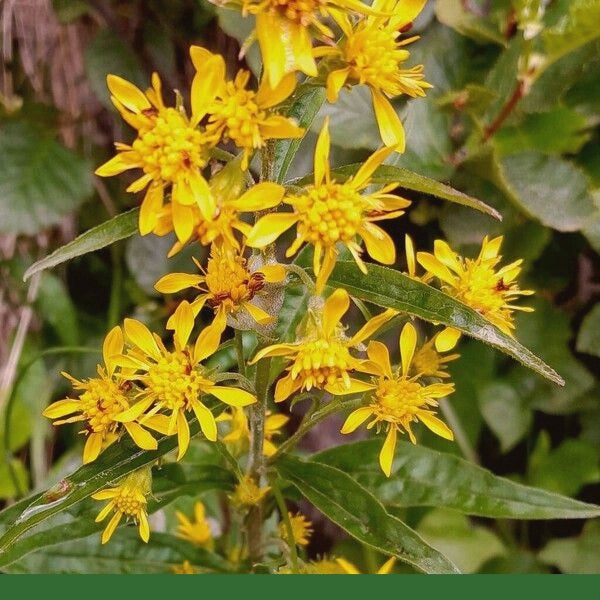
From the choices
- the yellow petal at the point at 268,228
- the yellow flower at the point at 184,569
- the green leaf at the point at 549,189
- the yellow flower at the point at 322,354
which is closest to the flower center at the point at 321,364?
the yellow flower at the point at 322,354

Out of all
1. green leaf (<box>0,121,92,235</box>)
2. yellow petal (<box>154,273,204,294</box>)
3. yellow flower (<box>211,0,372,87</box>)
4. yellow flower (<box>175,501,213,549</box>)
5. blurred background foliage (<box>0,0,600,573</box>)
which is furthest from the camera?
green leaf (<box>0,121,92,235</box>)

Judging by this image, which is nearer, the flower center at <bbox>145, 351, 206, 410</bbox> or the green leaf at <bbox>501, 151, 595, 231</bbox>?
the flower center at <bbox>145, 351, 206, 410</bbox>

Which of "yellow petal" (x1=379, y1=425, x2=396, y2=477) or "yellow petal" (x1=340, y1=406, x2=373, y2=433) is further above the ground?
"yellow petal" (x1=340, y1=406, x2=373, y2=433)

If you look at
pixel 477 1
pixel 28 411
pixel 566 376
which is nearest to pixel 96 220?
pixel 28 411

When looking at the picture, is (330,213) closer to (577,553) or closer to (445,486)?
(445,486)

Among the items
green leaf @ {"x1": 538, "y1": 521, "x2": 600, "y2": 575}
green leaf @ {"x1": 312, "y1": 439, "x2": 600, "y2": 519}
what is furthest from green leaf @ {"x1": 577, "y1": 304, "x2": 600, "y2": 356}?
green leaf @ {"x1": 312, "y1": 439, "x2": 600, "y2": 519}

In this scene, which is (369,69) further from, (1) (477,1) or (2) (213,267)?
(1) (477,1)

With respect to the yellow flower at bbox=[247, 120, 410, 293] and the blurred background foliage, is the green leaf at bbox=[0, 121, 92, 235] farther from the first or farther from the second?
the yellow flower at bbox=[247, 120, 410, 293]
